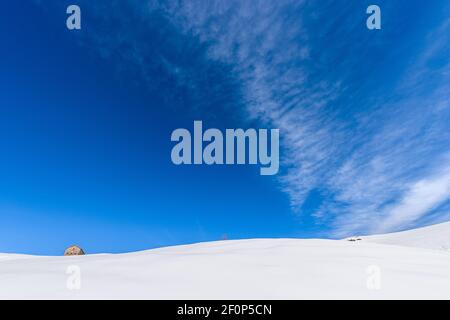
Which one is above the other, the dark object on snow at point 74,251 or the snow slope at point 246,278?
the snow slope at point 246,278

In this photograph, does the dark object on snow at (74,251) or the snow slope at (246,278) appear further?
the dark object on snow at (74,251)

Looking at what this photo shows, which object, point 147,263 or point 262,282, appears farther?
point 147,263

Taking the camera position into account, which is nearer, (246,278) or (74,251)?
(246,278)

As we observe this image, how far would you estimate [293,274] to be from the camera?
321 centimetres

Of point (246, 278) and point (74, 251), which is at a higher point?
point (246, 278)

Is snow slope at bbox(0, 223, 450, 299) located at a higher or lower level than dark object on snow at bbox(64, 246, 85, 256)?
higher

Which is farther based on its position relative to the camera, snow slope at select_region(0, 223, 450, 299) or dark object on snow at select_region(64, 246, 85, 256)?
dark object on snow at select_region(64, 246, 85, 256)

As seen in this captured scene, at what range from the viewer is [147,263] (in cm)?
386
